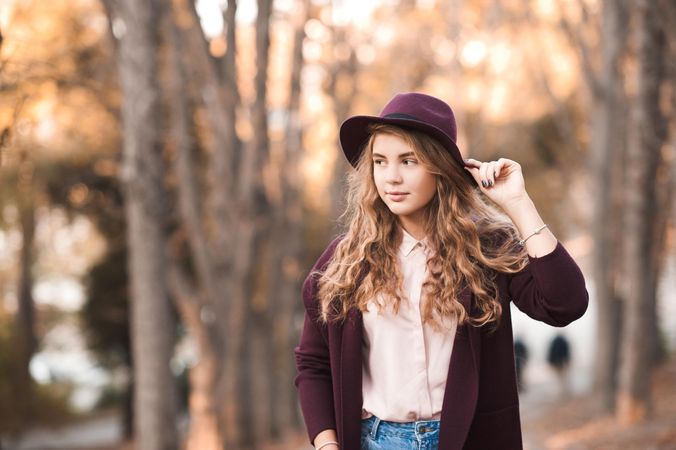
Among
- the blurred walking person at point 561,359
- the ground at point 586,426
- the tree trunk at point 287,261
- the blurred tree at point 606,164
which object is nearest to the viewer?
the ground at point 586,426

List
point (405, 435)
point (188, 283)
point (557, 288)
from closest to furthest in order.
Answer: point (557, 288) < point (405, 435) < point (188, 283)

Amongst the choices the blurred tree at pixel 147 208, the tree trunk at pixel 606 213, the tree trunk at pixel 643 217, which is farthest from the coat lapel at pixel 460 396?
the tree trunk at pixel 606 213

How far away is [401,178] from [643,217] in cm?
743

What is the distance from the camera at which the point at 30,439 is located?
66.6 feet

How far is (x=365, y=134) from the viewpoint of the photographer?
9.43 feet

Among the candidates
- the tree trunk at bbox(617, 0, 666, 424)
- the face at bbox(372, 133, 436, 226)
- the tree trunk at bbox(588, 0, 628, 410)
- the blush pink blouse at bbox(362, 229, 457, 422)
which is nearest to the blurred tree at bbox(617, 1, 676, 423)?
the tree trunk at bbox(617, 0, 666, 424)

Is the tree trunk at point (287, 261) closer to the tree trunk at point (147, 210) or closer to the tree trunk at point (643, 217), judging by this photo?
the tree trunk at point (147, 210)

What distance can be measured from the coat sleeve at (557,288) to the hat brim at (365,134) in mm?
388

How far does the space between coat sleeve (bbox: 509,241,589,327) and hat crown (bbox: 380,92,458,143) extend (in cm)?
47

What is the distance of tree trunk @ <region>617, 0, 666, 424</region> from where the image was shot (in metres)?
8.88

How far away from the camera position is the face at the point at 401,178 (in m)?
2.73

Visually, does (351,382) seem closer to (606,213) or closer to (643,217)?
(643,217)

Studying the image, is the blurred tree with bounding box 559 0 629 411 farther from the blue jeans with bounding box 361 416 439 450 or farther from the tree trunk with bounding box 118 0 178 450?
the blue jeans with bounding box 361 416 439 450

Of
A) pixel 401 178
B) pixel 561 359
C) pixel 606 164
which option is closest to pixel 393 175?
pixel 401 178
